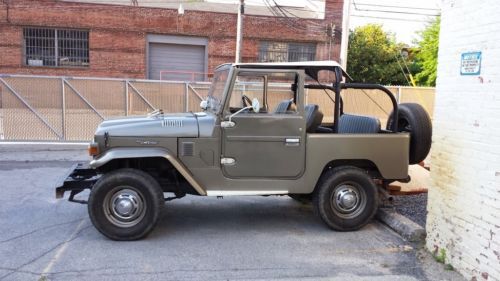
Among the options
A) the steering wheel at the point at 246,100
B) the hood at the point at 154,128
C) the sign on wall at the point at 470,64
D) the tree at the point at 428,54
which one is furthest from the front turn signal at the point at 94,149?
the tree at the point at 428,54

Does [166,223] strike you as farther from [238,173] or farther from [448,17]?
[448,17]

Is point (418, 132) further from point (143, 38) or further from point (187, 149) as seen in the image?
point (143, 38)

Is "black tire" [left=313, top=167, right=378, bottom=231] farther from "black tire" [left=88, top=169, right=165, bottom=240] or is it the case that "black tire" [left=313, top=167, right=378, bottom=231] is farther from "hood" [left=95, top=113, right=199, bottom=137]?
"black tire" [left=88, top=169, right=165, bottom=240]

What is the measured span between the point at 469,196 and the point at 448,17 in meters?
1.89

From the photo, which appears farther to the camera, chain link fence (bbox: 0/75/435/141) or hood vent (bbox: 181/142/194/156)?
chain link fence (bbox: 0/75/435/141)

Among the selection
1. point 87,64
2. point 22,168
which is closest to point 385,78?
point 87,64

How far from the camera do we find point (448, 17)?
4.94 meters

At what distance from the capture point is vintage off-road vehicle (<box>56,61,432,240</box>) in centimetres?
549

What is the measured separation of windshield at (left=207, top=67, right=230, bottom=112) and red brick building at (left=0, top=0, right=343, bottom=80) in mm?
17337

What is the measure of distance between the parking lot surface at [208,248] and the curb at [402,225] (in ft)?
0.33

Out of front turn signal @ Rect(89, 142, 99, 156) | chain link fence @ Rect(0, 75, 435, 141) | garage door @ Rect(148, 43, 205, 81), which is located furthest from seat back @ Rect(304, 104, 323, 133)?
garage door @ Rect(148, 43, 205, 81)

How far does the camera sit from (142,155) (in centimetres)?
547

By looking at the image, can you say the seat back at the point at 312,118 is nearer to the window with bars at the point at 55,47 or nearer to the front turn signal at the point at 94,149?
the front turn signal at the point at 94,149

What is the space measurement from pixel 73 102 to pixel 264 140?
25.8 feet
